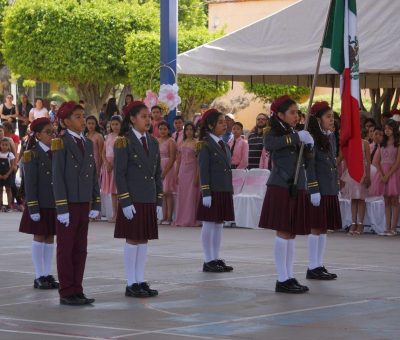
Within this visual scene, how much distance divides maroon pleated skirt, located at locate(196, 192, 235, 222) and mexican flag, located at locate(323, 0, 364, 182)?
182 cm

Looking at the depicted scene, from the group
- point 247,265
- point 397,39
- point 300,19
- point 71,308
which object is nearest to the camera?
point 71,308

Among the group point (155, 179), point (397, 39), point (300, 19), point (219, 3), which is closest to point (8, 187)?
point (300, 19)

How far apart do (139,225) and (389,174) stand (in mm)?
7346

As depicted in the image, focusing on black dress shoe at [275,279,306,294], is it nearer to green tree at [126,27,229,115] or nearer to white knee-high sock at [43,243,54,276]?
white knee-high sock at [43,243,54,276]

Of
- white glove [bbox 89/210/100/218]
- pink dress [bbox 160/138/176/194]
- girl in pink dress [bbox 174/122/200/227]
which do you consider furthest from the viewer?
pink dress [bbox 160/138/176/194]

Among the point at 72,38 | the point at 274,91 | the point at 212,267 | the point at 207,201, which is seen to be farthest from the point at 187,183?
the point at 274,91

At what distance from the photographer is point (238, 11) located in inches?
1918

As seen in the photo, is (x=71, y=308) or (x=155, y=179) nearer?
(x=71, y=308)

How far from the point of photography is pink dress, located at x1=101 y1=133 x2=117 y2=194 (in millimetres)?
19688

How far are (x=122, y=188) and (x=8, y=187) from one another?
12.3m

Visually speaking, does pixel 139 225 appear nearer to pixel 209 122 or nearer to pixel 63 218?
pixel 63 218

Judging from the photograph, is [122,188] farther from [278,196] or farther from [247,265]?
[247,265]

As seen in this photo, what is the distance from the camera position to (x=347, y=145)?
38.2 feet

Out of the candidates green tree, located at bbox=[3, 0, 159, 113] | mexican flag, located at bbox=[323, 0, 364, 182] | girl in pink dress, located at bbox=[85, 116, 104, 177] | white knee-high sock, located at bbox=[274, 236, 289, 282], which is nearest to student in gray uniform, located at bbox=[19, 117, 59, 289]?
white knee-high sock, located at bbox=[274, 236, 289, 282]
